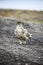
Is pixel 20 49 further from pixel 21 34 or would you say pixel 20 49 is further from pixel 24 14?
pixel 24 14

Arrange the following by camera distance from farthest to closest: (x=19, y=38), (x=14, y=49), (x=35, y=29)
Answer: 1. (x=35, y=29)
2. (x=19, y=38)
3. (x=14, y=49)

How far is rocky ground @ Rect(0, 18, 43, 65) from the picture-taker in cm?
354

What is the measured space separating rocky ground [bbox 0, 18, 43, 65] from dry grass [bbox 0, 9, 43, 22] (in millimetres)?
578

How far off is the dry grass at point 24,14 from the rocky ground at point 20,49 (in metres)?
0.58

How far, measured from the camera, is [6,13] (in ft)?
23.1

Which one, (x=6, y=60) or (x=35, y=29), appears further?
(x=35, y=29)

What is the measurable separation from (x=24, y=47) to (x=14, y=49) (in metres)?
0.29

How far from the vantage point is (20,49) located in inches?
164

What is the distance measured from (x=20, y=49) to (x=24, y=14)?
2.99 metres

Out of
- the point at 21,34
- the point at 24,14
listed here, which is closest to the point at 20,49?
the point at 21,34

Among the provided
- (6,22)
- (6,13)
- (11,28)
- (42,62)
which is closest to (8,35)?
(11,28)

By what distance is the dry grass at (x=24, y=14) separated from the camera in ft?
22.1

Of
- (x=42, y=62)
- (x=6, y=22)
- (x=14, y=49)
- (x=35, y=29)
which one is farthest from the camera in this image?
(x=6, y=22)

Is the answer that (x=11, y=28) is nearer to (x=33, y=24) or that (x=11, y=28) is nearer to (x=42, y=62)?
(x=33, y=24)
